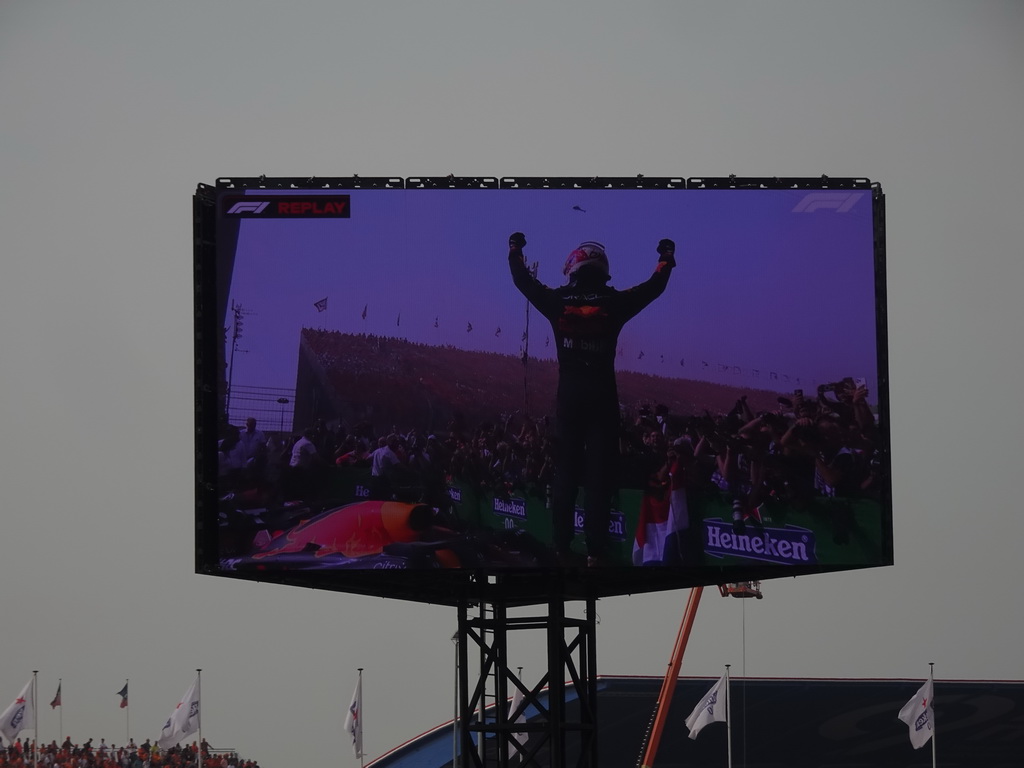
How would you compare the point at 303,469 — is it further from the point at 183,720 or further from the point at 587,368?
the point at 183,720

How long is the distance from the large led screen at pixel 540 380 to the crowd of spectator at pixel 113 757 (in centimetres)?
2301

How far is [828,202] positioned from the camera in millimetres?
24406

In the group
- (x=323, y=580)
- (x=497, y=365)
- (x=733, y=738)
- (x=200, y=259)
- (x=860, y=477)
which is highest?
(x=200, y=259)

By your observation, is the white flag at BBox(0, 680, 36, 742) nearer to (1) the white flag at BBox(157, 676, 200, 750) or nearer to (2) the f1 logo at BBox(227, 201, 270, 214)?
(1) the white flag at BBox(157, 676, 200, 750)

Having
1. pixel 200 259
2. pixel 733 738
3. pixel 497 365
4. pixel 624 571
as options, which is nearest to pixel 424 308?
→ pixel 497 365

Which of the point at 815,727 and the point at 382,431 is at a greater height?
the point at 382,431

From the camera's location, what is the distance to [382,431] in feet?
77.7

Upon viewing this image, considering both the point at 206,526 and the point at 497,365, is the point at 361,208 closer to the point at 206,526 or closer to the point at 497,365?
the point at 497,365

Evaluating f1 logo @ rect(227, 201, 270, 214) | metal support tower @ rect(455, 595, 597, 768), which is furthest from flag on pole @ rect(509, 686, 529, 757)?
f1 logo @ rect(227, 201, 270, 214)

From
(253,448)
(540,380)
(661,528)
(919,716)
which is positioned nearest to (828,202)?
(540,380)

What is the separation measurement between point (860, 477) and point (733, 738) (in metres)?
26.1

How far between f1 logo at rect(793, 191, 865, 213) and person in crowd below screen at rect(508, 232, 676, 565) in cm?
203

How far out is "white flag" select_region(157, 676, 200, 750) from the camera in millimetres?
38625

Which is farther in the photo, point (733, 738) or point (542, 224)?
point (733, 738)
